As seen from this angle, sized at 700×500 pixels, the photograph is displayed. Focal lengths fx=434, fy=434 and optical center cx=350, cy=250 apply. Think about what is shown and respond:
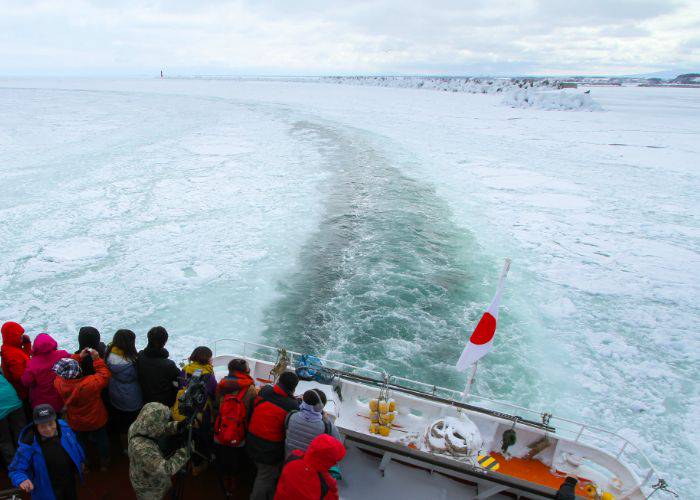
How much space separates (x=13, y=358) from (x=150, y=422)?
63.3 inches

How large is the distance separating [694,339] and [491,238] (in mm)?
4602

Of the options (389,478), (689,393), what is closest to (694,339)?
(689,393)

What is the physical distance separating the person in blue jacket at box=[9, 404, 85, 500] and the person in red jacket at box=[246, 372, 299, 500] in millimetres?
1010

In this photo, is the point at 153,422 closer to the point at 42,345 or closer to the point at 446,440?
the point at 42,345

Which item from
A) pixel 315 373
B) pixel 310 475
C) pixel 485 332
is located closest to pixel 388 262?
pixel 485 332

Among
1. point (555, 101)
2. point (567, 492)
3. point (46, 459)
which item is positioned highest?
point (555, 101)

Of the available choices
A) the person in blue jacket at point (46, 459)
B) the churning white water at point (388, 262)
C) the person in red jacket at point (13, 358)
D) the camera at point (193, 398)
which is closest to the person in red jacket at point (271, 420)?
the camera at point (193, 398)

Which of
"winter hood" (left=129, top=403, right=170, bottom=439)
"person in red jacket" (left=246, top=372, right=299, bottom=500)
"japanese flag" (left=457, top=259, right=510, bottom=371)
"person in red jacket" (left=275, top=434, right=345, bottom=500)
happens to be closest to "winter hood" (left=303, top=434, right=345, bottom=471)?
"person in red jacket" (left=275, top=434, right=345, bottom=500)

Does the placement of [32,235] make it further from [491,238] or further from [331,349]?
[491,238]

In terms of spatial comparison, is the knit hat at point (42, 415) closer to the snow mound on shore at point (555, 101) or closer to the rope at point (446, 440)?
the rope at point (446, 440)

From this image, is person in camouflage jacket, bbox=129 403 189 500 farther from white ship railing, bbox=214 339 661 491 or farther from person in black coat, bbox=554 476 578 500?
person in black coat, bbox=554 476 578 500

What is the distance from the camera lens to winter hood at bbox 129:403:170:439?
A: 2.38m

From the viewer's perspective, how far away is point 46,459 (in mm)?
2441

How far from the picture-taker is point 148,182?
45.2 feet
